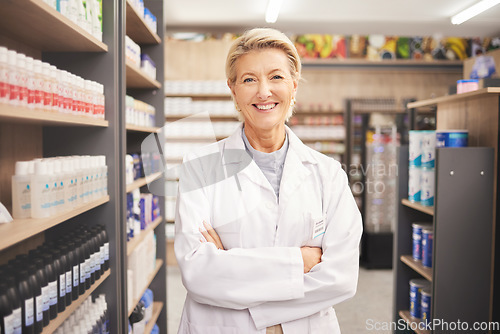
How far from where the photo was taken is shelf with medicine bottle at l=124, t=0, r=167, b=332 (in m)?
2.79

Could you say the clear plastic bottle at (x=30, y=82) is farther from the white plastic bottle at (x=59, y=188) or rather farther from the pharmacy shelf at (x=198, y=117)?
the pharmacy shelf at (x=198, y=117)

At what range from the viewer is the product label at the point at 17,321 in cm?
134

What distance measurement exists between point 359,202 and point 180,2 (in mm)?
4158

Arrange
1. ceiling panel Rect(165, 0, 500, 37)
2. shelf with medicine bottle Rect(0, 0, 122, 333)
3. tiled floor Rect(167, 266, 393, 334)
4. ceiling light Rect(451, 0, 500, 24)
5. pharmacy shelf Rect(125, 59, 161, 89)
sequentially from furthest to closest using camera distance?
ceiling panel Rect(165, 0, 500, 37) < ceiling light Rect(451, 0, 500, 24) < tiled floor Rect(167, 266, 393, 334) < pharmacy shelf Rect(125, 59, 161, 89) < shelf with medicine bottle Rect(0, 0, 122, 333)

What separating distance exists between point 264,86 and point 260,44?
0.17 m

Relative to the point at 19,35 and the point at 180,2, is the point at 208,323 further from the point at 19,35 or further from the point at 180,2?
the point at 180,2

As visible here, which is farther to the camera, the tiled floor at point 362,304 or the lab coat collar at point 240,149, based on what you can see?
the tiled floor at point 362,304

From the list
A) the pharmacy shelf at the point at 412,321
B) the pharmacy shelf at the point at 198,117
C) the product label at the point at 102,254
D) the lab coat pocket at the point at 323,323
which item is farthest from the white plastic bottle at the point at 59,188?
the pharmacy shelf at the point at 198,117

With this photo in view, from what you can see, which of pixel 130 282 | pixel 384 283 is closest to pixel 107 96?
pixel 130 282

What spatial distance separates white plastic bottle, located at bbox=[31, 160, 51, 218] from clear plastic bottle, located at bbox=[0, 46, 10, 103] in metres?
0.34

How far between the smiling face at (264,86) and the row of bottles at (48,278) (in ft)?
3.21

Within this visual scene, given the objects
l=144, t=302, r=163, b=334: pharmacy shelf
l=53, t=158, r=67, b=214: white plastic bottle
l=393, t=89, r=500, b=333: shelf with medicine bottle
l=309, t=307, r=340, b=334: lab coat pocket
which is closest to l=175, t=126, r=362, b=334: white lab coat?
l=309, t=307, r=340, b=334: lab coat pocket

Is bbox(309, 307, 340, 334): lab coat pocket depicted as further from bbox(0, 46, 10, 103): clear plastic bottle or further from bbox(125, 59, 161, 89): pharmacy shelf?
bbox(125, 59, 161, 89): pharmacy shelf

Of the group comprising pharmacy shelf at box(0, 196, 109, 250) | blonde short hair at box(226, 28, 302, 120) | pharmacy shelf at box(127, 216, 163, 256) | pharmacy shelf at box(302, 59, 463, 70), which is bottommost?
pharmacy shelf at box(127, 216, 163, 256)
